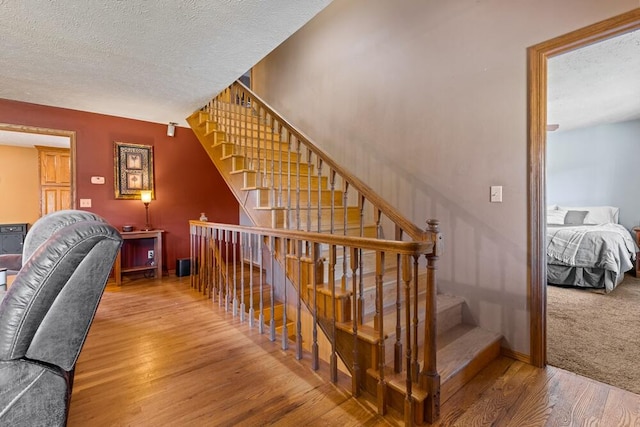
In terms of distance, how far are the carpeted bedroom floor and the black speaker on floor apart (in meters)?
4.29

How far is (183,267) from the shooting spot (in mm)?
4402

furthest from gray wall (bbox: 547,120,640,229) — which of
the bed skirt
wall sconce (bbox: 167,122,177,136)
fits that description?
wall sconce (bbox: 167,122,177,136)

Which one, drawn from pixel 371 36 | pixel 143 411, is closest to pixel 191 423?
pixel 143 411

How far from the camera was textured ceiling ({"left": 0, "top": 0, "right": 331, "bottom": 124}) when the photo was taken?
1.85m

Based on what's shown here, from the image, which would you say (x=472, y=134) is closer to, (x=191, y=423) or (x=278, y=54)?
(x=191, y=423)

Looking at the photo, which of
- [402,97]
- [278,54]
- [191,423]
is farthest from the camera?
[278,54]

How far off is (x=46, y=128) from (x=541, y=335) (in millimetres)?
5517

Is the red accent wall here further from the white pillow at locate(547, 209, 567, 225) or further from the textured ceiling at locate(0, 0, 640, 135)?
the white pillow at locate(547, 209, 567, 225)

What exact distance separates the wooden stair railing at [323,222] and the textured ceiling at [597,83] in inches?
90.4

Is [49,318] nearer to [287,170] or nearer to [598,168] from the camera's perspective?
[287,170]

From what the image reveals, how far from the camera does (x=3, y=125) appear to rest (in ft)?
11.4

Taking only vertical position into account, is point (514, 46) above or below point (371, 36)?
below

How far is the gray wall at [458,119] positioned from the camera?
2.03m

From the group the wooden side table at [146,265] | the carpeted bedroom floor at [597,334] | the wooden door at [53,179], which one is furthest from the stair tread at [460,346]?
the wooden door at [53,179]
